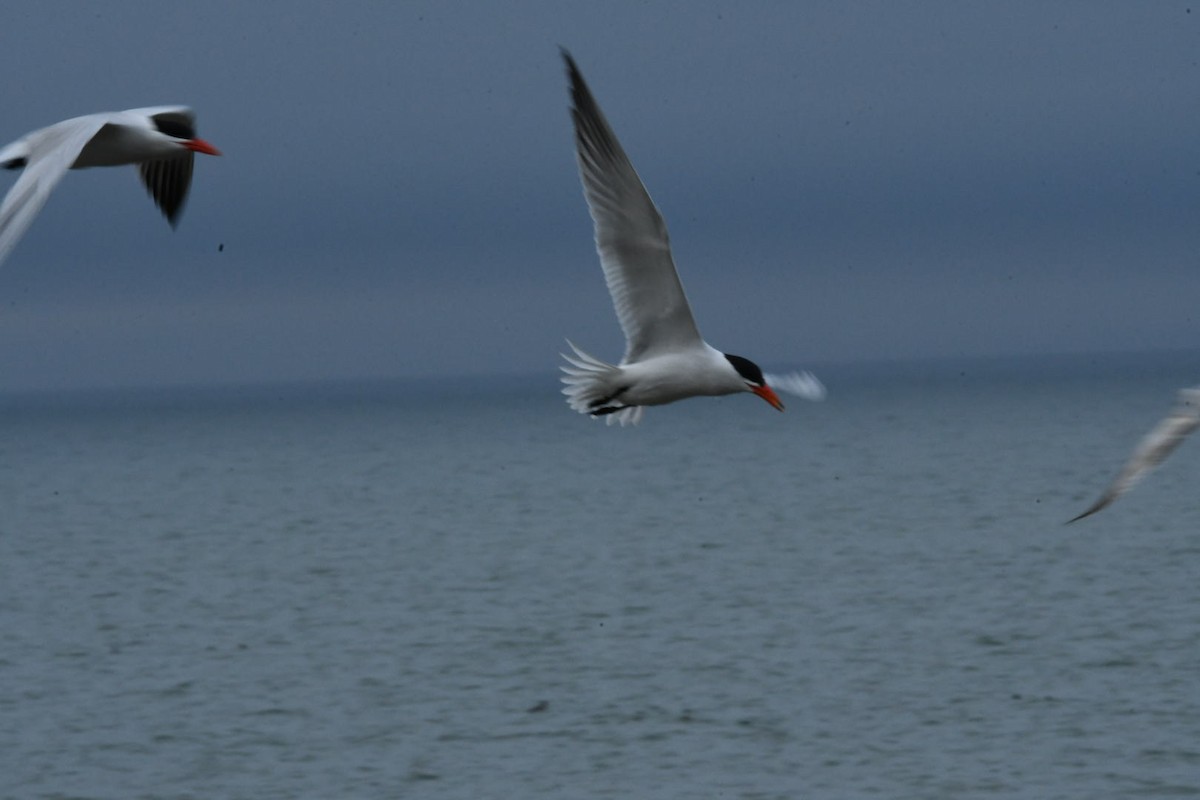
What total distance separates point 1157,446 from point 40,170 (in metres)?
5.96

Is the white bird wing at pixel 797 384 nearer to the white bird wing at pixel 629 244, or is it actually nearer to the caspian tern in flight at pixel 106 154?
the white bird wing at pixel 629 244

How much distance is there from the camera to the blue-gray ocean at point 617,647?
66.0 feet

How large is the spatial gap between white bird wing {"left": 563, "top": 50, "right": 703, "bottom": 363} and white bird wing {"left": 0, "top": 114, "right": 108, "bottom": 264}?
3119 millimetres

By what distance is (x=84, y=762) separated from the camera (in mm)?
21453

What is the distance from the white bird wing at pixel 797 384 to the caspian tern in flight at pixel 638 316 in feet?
0.06

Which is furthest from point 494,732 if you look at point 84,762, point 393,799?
point 84,762

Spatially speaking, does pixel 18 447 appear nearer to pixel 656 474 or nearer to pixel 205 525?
pixel 656 474

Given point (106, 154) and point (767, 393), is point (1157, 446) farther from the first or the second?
point (106, 154)

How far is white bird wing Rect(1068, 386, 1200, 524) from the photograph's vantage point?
8.34 metres

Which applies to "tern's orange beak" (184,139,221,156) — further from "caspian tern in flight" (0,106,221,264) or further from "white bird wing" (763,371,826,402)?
"white bird wing" (763,371,826,402)

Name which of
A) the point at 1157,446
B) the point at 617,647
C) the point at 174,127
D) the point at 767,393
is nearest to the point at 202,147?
the point at 174,127

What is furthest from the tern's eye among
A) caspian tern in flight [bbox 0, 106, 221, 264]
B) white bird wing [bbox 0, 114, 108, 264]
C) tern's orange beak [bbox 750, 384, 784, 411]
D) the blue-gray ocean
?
the blue-gray ocean

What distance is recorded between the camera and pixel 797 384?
40.1 ft

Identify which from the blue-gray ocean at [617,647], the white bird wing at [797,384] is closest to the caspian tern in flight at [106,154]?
the white bird wing at [797,384]
